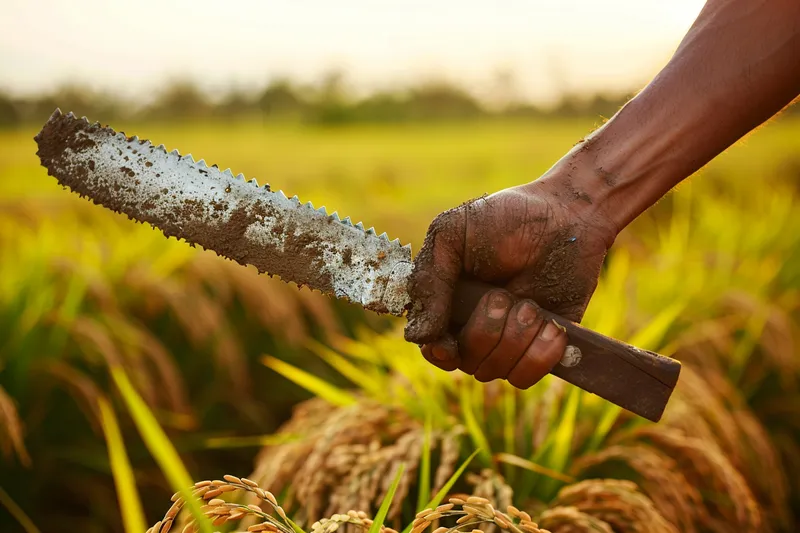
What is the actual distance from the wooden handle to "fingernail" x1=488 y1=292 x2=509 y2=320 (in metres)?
0.10

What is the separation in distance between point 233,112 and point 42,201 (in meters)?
4.47

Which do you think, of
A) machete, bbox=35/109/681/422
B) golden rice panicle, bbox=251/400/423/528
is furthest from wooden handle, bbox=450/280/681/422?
golden rice panicle, bbox=251/400/423/528

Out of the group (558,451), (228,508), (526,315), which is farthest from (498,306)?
(228,508)

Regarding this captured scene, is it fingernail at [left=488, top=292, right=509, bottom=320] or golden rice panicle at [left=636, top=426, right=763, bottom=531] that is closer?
fingernail at [left=488, top=292, right=509, bottom=320]

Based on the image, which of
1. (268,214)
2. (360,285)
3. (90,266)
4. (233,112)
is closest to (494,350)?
(360,285)

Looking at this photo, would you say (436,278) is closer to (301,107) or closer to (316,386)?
(316,386)

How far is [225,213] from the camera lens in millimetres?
1607

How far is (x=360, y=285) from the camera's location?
1.65 metres

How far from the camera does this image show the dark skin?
1620mm

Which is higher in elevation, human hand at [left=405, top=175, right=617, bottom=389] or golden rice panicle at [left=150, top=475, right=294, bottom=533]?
human hand at [left=405, top=175, right=617, bottom=389]

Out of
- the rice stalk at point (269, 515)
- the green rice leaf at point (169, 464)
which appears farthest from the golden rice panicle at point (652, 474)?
the green rice leaf at point (169, 464)

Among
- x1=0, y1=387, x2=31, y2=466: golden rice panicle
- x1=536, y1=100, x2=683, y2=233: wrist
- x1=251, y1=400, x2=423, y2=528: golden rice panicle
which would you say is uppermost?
x1=536, y1=100, x2=683, y2=233: wrist

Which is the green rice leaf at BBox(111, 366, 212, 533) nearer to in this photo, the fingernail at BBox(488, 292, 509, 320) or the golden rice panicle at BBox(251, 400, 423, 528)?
the golden rice panicle at BBox(251, 400, 423, 528)

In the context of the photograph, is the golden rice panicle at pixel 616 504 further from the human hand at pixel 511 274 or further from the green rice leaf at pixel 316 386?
the green rice leaf at pixel 316 386
